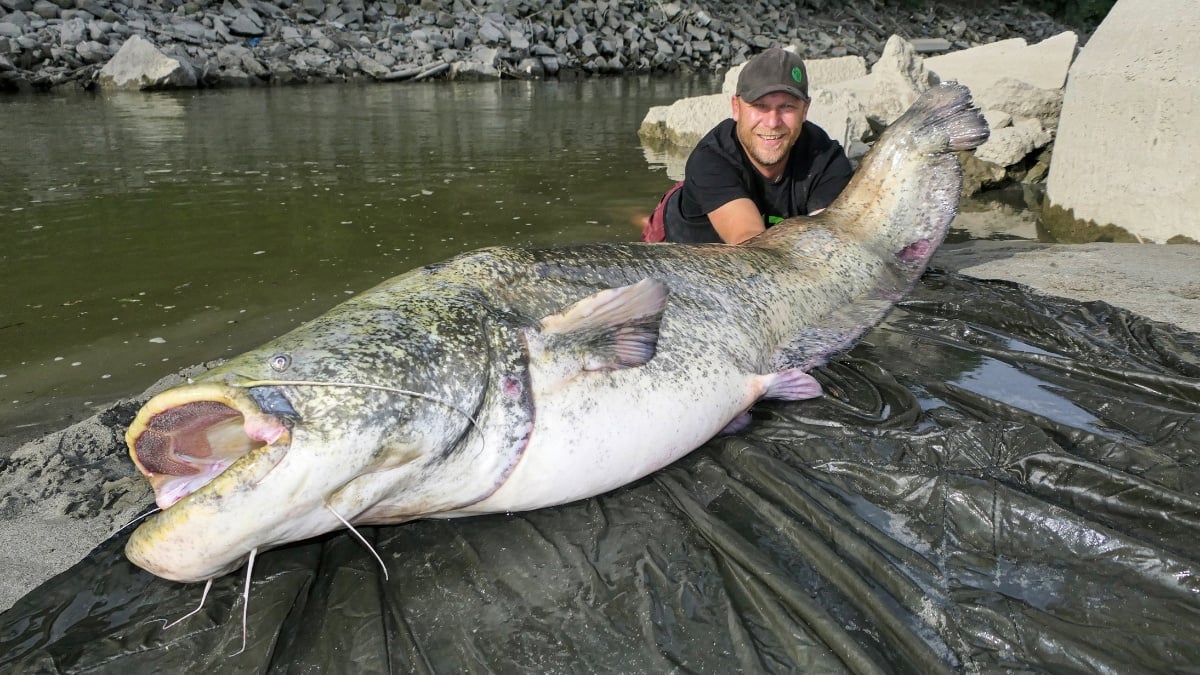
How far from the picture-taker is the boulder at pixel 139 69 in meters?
17.9

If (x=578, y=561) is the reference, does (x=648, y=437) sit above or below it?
above

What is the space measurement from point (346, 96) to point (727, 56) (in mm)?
15822

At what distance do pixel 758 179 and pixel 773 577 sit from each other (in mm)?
3186

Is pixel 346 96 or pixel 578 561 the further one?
pixel 346 96

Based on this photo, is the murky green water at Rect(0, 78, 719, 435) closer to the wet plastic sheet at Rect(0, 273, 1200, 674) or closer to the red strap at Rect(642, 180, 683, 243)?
the red strap at Rect(642, 180, 683, 243)

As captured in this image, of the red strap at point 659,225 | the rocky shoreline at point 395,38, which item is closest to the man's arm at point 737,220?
the red strap at point 659,225

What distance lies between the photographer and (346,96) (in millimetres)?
17969

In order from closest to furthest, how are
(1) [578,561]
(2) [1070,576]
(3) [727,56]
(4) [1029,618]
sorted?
1. (4) [1029,618]
2. (2) [1070,576]
3. (1) [578,561]
4. (3) [727,56]

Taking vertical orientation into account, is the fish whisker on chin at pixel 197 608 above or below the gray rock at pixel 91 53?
below

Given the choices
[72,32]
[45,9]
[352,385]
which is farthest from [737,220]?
[45,9]

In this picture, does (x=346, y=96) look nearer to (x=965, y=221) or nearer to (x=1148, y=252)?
(x=965, y=221)

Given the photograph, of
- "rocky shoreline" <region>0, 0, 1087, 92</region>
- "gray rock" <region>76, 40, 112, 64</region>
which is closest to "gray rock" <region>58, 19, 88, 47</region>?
"rocky shoreline" <region>0, 0, 1087, 92</region>

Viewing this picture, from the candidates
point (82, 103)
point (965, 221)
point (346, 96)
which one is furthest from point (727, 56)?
point (965, 221)

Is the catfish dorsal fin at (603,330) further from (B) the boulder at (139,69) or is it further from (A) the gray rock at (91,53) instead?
(A) the gray rock at (91,53)
